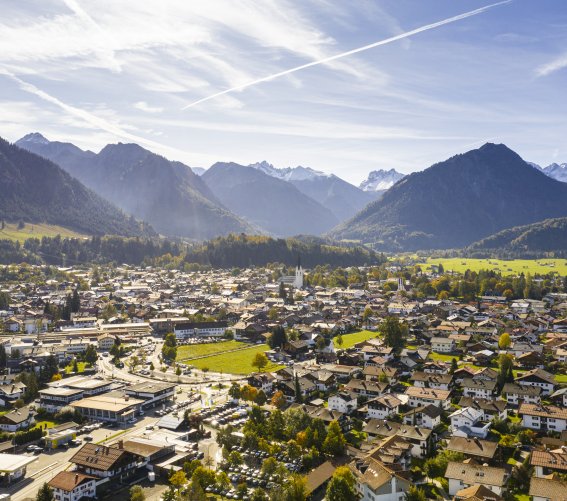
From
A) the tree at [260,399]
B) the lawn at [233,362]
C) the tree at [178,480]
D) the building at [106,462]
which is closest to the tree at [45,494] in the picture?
the building at [106,462]

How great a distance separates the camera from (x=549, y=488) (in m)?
29.2

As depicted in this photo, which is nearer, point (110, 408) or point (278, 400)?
point (110, 408)

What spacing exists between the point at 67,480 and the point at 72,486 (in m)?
0.96

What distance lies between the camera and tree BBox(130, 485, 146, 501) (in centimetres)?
2997

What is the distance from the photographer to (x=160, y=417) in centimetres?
4628

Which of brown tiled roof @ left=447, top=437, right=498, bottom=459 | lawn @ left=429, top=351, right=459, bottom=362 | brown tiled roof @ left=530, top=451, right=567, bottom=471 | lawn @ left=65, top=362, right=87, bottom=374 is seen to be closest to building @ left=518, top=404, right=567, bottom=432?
brown tiled roof @ left=447, top=437, right=498, bottom=459

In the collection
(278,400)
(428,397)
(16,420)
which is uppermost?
(428,397)

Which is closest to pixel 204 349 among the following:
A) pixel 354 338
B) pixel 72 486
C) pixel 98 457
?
pixel 354 338

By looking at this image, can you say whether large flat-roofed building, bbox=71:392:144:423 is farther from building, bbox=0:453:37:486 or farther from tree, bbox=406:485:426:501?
tree, bbox=406:485:426:501

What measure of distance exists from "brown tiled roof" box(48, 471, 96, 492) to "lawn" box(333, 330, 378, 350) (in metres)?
43.5

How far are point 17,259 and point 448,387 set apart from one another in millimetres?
141020

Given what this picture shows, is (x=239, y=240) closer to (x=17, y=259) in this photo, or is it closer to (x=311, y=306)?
(x=17, y=259)

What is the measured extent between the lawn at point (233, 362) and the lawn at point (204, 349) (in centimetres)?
198

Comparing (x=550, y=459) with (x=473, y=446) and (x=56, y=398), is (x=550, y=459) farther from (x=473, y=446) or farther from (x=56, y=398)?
(x=56, y=398)
